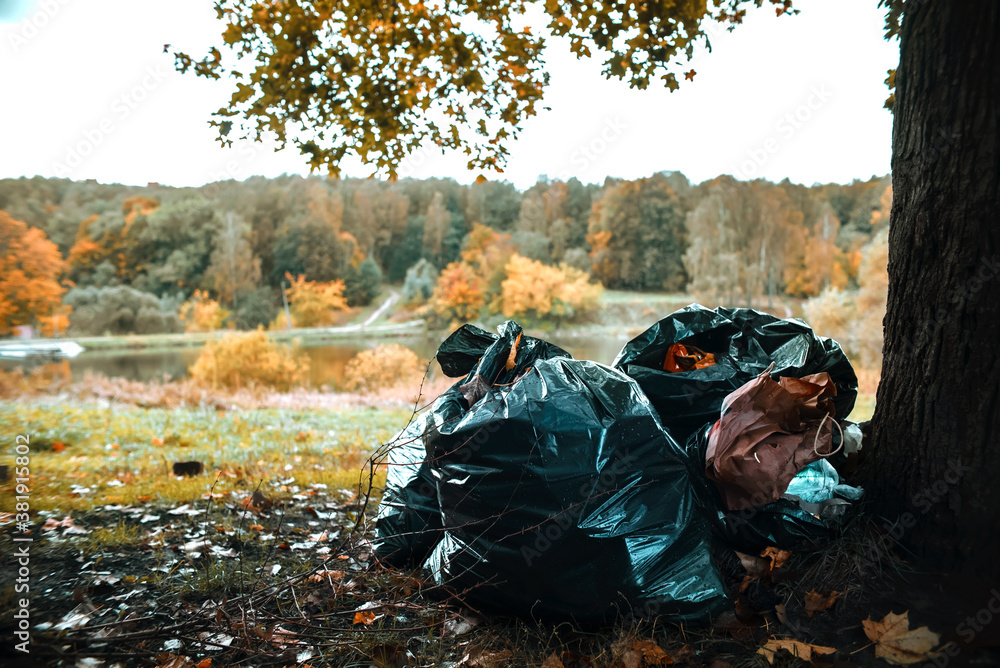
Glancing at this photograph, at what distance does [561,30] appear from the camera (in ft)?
11.5

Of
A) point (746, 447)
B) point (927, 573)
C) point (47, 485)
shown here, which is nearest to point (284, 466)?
point (47, 485)

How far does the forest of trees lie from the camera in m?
26.8

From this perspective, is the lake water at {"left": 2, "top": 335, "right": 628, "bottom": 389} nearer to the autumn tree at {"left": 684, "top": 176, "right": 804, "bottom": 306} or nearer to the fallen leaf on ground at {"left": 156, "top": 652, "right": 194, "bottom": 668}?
the autumn tree at {"left": 684, "top": 176, "right": 804, "bottom": 306}

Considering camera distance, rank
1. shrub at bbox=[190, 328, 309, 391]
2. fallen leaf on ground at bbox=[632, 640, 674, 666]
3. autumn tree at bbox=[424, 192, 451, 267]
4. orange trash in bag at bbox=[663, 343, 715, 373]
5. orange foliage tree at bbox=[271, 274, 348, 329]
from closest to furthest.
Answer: fallen leaf on ground at bbox=[632, 640, 674, 666], orange trash in bag at bbox=[663, 343, 715, 373], shrub at bbox=[190, 328, 309, 391], orange foliage tree at bbox=[271, 274, 348, 329], autumn tree at bbox=[424, 192, 451, 267]

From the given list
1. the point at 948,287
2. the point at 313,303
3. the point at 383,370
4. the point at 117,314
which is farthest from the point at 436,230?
the point at 948,287

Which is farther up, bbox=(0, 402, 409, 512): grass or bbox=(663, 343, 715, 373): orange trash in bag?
bbox=(663, 343, 715, 373): orange trash in bag

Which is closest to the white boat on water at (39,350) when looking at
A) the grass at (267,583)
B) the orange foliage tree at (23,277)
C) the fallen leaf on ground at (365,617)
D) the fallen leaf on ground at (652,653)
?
the orange foliage tree at (23,277)

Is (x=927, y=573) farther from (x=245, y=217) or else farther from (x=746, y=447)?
(x=245, y=217)

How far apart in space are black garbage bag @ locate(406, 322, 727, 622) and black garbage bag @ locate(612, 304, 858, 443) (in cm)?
27

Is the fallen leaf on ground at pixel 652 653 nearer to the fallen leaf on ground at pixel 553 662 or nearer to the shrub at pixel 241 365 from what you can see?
the fallen leaf on ground at pixel 553 662

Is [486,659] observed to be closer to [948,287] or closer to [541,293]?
[948,287]

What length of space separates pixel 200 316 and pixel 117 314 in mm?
3448

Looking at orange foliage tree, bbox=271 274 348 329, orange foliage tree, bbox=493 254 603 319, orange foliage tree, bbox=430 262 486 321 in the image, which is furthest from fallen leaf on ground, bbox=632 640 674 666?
orange foliage tree, bbox=271 274 348 329

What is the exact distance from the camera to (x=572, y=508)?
1.65 meters
